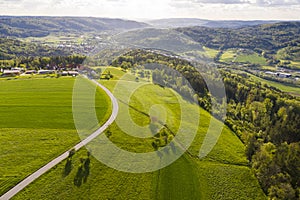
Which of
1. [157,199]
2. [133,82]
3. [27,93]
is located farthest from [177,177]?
[133,82]

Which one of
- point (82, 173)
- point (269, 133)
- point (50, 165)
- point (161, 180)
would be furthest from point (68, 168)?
point (269, 133)

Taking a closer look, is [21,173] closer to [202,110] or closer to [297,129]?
[202,110]

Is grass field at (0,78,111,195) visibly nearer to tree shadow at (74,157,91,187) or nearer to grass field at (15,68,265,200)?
grass field at (15,68,265,200)

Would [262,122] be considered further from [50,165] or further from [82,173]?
[50,165]

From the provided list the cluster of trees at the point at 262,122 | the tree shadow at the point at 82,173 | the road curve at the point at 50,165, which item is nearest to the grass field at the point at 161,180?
the tree shadow at the point at 82,173

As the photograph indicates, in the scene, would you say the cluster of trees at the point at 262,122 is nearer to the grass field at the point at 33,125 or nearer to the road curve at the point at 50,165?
the road curve at the point at 50,165

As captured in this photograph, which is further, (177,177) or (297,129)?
(297,129)

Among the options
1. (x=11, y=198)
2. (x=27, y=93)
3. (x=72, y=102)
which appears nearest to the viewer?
(x=11, y=198)

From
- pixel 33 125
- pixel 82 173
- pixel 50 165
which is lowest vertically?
pixel 82 173
